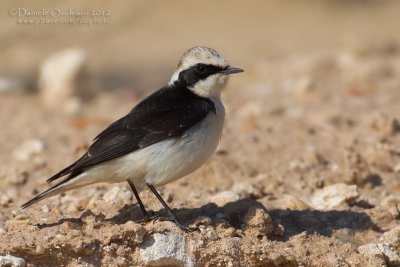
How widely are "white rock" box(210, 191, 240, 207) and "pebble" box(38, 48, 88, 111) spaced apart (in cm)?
490

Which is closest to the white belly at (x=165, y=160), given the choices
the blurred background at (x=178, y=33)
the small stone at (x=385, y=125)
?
the small stone at (x=385, y=125)

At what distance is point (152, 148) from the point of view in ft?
21.6

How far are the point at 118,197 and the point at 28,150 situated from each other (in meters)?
2.27

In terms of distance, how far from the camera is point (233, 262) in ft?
20.0

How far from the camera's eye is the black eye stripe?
7.11 metres

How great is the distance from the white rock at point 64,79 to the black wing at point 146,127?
16.5ft

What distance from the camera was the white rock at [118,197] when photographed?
705 centimetres

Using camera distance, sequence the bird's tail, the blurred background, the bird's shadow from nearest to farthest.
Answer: the bird's tail → the bird's shadow → the blurred background

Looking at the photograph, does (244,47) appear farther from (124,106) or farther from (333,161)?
(333,161)

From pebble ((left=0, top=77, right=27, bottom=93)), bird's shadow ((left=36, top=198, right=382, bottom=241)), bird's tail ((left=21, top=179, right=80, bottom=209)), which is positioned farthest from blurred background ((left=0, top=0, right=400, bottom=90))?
bird's tail ((left=21, top=179, right=80, bottom=209))

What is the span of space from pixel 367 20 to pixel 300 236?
489 inches

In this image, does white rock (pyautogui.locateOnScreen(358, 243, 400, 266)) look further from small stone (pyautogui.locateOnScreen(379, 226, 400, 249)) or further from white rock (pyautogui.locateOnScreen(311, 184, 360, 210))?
white rock (pyautogui.locateOnScreen(311, 184, 360, 210))

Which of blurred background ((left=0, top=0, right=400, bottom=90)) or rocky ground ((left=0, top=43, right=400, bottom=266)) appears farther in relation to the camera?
blurred background ((left=0, top=0, right=400, bottom=90))

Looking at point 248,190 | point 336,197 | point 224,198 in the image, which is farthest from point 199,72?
point 336,197
